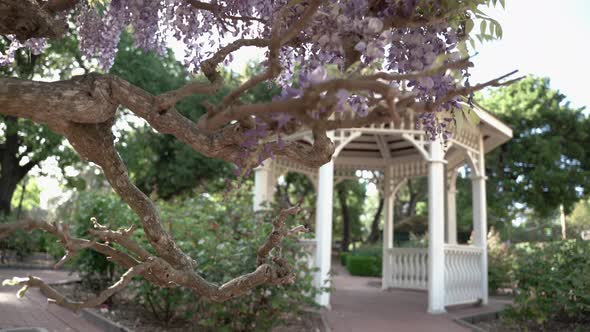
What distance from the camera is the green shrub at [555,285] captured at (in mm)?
7652

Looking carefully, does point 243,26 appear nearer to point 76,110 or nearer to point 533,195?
point 76,110

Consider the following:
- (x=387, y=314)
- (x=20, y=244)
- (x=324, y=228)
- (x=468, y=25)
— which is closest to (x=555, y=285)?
(x=387, y=314)

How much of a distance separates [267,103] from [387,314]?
8490 mm

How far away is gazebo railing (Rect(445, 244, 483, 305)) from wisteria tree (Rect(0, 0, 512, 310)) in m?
7.55

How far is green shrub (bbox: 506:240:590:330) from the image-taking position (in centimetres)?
765

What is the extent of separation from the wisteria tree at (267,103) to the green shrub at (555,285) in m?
6.08

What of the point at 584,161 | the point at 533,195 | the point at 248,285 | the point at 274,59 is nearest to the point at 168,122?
the point at 274,59

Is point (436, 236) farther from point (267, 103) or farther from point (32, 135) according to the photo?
point (32, 135)

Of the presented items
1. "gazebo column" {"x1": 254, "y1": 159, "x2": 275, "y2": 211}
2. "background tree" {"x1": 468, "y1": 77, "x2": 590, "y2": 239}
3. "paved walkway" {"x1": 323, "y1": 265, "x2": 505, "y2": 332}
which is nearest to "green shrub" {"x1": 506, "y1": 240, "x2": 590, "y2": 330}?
"paved walkway" {"x1": 323, "y1": 265, "x2": 505, "y2": 332}

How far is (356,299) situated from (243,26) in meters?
8.48

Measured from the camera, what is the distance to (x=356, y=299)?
10.9 m

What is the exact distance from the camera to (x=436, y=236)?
9.61m

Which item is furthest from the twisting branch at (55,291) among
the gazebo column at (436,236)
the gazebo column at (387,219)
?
the gazebo column at (387,219)

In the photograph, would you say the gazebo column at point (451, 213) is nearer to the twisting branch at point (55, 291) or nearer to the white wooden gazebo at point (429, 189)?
the white wooden gazebo at point (429, 189)
